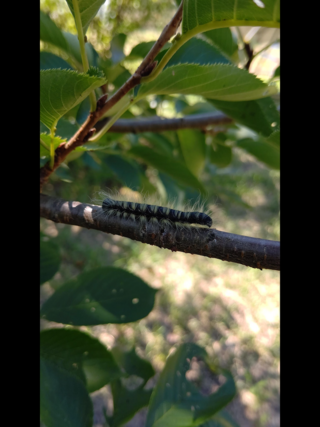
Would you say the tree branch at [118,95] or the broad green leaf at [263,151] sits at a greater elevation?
the tree branch at [118,95]

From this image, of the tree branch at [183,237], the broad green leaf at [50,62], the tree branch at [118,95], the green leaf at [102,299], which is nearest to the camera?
the tree branch at [183,237]

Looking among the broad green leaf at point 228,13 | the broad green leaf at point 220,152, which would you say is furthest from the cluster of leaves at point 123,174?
the broad green leaf at point 220,152

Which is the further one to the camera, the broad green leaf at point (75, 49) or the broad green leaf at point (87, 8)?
the broad green leaf at point (75, 49)

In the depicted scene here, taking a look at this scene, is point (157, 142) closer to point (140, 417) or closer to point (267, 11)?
point (267, 11)

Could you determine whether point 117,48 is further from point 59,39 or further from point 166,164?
point 166,164

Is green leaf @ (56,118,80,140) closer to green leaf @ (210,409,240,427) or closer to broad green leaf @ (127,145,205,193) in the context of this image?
broad green leaf @ (127,145,205,193)

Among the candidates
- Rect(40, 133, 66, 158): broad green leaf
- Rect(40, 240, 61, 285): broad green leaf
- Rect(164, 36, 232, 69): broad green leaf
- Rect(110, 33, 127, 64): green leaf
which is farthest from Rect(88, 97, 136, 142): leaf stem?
Rect(110, 33, 127, 64): green leaf

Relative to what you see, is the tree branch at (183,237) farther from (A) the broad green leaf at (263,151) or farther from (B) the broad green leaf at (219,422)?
(A) the broad green leaf at (263,151)
